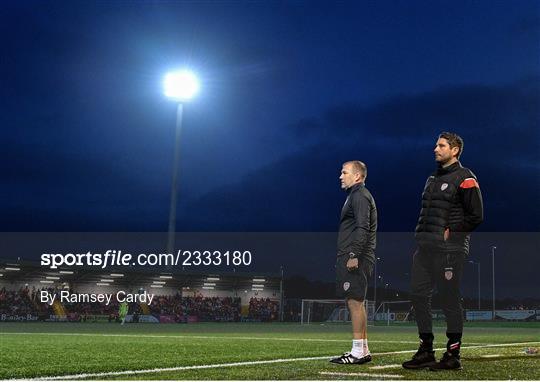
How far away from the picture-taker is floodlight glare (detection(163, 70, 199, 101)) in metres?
51.2

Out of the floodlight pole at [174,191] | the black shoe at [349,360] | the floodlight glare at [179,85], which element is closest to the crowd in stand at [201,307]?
the floodlight pole at [174,191]

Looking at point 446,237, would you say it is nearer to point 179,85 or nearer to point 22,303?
point 179,85

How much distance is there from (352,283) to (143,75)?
59.4 m

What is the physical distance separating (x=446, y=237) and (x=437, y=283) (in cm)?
47

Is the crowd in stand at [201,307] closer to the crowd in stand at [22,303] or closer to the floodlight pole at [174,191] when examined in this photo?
the crowd in stand at [22,303]

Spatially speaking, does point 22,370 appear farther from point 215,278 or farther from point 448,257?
point 215,278

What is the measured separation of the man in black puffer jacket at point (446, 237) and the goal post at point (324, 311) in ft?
144

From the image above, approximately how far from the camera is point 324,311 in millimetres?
54750

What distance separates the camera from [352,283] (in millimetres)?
6844

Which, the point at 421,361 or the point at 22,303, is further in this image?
the point at 22,303

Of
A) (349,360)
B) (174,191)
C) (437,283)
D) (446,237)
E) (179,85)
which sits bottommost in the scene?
(349,360)

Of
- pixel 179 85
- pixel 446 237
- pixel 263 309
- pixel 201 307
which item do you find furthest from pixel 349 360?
pixel 263 309

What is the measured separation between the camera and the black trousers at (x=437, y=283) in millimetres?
6602

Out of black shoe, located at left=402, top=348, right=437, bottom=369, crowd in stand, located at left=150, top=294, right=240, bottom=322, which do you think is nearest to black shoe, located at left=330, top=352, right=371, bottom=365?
black shoe, located at left=402, top=348, right=437, bottom=369
